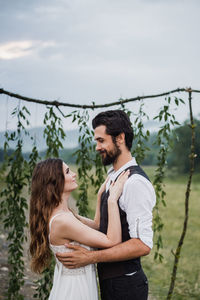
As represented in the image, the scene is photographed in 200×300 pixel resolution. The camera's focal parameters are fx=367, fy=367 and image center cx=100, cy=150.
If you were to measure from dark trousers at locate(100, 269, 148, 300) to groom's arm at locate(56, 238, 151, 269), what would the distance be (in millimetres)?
206

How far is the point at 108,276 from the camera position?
232 centimetres

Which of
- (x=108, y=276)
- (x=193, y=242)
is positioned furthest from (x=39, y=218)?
(x=193, y=242)

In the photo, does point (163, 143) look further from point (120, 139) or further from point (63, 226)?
point (63, 226)

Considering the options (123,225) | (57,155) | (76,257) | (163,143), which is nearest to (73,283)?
(76,257)

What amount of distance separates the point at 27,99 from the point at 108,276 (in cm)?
155

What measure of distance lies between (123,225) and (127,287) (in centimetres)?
39

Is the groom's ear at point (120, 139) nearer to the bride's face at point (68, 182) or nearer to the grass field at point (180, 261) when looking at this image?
the bride's face at point (68, 182)

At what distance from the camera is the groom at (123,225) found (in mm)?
2150

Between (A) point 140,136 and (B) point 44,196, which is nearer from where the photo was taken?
(B) point 44,196

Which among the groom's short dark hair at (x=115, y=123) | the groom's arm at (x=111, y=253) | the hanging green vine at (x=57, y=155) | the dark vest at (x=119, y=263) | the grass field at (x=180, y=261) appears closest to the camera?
the groom's arm at (x=111, y=253)

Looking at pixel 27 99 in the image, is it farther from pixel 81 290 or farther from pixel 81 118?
pixel 81 290

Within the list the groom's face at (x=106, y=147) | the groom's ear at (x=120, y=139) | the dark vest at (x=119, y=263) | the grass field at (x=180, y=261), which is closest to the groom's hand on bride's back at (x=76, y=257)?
the dark vest at (x=119, y=263)

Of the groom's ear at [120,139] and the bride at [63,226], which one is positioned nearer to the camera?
the bride at [63,226]

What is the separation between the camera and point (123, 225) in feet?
7.41
